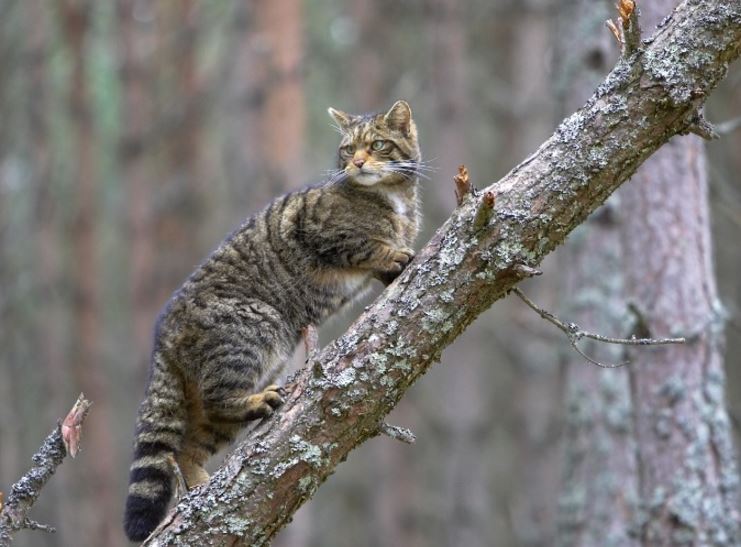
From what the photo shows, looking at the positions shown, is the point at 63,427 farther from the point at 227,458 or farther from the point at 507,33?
the point at 507,33

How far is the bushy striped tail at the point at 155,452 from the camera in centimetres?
417

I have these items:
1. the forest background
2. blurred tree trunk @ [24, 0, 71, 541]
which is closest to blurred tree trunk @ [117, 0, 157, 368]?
the forest background

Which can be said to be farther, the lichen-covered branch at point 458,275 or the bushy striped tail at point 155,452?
the bushy striped tail at point 155,452

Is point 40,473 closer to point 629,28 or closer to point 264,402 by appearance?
point 264,402

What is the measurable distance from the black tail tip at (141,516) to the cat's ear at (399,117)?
216 cm

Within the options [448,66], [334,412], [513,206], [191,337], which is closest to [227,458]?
[334,412]

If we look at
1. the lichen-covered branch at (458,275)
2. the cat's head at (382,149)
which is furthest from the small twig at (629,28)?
the cat's head at (382,149)

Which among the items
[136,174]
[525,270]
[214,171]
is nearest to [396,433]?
[525,270]

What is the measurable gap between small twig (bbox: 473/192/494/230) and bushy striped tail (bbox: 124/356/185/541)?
5.34 ft

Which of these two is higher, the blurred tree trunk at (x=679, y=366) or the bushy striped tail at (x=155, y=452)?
the blurred tree trunk at (x=679, y=366)

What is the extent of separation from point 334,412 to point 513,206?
926mm

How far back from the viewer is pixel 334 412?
11.4ft

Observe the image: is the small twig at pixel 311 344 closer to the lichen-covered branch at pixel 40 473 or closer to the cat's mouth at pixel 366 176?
the lichen-covered branch at pixel 40 473

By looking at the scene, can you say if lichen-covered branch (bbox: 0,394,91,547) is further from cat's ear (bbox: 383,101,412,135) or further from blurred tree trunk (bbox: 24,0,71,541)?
blurred tree trunk (bbox: 24,0,71,541)
